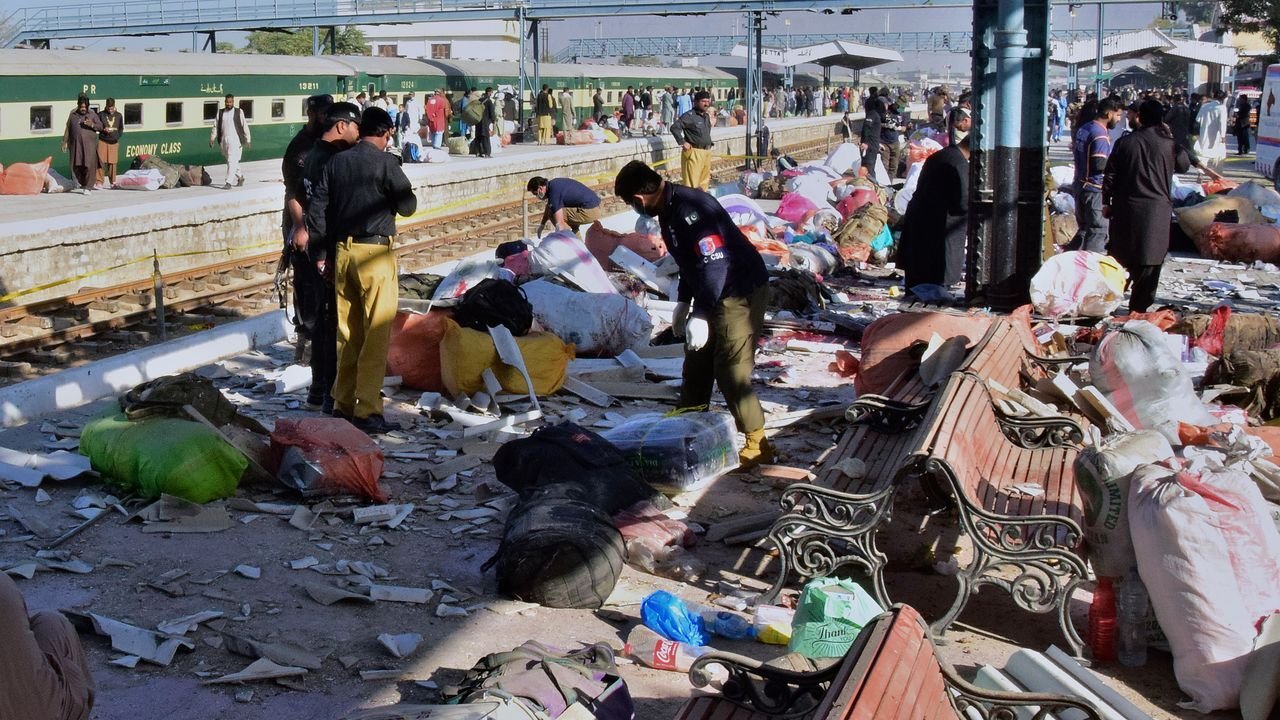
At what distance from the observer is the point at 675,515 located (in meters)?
6.20

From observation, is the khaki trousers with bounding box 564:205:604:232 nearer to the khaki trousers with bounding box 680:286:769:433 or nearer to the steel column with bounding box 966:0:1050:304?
the steel column with bounding box 966:0:1050:304

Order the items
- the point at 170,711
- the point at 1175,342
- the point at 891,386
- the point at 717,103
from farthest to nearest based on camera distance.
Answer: the point at 717,103
the point at 1175,342
the point at 891,386
the point at 170,711

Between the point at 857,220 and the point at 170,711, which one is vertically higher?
the point at 857,220

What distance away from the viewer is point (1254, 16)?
41906 mm

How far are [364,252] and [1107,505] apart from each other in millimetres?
4242

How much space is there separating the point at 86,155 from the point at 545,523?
60.2ft

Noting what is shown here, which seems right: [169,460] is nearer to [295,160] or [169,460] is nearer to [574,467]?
[574,467]

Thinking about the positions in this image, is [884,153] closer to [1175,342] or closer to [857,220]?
[857,220]

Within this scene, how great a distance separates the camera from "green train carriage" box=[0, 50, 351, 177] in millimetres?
21391

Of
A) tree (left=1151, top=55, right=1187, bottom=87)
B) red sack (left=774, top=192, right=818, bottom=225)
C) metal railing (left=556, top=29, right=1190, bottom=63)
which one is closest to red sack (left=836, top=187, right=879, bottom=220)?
red sack (left=774, top=192, right=818, bottom=225)

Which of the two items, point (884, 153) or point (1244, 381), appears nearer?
point (1244, 381)

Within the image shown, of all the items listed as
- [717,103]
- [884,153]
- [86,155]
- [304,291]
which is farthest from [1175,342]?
[717,103]

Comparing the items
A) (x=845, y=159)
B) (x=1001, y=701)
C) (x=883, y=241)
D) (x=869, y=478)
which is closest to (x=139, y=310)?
(x=883, y=241)

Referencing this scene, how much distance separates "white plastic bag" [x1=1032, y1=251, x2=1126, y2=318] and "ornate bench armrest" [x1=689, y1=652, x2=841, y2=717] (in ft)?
23.1
